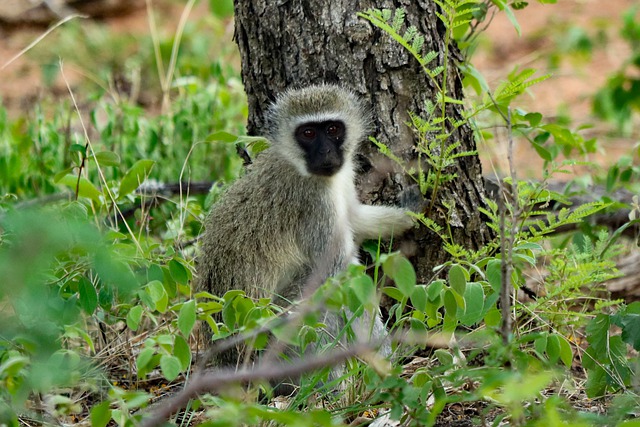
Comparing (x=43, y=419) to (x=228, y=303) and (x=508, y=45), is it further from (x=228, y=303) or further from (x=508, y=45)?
(x=508, y=45)

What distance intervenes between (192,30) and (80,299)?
7.27 meters

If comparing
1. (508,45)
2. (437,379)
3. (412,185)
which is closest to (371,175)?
(412,185)

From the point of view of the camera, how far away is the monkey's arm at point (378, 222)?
14.1ft

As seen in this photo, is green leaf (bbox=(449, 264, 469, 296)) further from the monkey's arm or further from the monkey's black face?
the monkey's black face

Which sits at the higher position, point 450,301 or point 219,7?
point 219,7

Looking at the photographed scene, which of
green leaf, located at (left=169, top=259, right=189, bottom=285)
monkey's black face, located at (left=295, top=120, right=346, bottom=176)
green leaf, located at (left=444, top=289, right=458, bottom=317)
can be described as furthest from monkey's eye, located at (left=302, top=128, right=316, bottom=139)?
green leaf, located at (left=444, top=289, right=458, bottom=317)

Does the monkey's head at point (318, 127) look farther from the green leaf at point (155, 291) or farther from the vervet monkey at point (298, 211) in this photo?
the green leaf at point (155, 291)

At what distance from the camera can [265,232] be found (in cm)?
432

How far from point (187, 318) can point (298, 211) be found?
1.60m

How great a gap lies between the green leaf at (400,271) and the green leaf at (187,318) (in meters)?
0.67

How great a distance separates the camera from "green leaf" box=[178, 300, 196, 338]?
2.88 meters

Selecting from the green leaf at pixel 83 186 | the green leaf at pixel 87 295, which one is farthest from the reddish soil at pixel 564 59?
the green leaf at pixel 87 295

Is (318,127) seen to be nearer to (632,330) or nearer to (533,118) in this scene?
(533,118)

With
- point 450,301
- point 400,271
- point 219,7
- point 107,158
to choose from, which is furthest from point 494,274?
point 219,7
